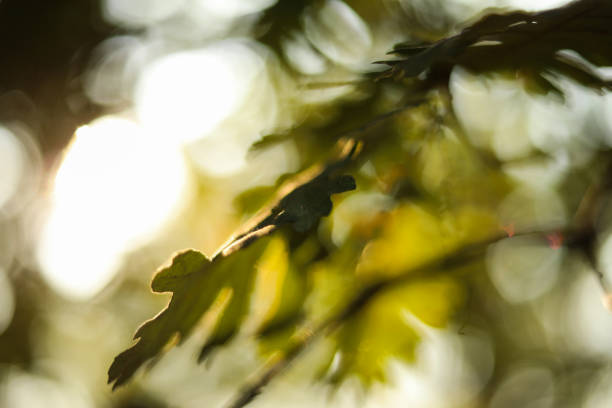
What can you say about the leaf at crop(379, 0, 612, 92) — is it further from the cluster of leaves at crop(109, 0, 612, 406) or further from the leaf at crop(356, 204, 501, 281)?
the leaf at crop(356, 204, 501, 281)

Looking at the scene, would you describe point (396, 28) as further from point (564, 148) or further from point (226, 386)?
point (226, 386)

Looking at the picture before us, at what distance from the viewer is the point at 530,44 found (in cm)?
48

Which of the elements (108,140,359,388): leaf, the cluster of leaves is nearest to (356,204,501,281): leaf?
the cluster of leaves

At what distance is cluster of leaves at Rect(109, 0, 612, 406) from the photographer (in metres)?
0.41

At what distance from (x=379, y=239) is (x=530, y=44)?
0.40 m

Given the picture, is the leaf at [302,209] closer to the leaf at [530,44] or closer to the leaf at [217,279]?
the leaf at [217,279]

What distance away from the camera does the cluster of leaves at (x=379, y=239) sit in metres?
0.41

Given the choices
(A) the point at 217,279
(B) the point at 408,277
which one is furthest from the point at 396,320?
(A) the point at 217,279

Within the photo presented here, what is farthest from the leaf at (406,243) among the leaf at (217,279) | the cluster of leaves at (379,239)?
the leaf at (217,279)

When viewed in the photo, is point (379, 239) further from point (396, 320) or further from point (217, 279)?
point (217, 279)

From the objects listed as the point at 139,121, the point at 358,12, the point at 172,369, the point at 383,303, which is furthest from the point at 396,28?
the point at 172,369

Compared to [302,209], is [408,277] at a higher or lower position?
lower

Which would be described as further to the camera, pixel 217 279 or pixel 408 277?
pixel 408 277

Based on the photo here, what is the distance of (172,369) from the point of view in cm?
316
